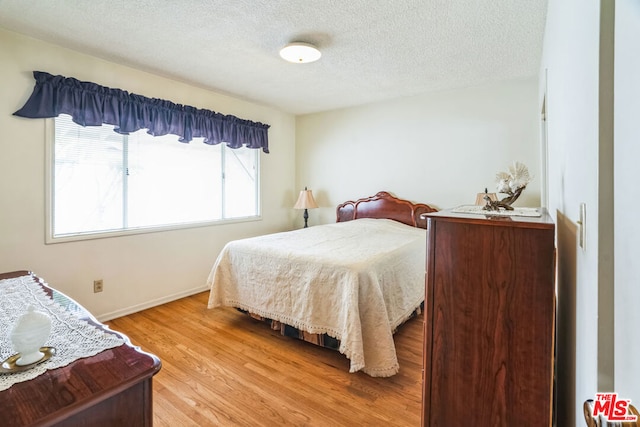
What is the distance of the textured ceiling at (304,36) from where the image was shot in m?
1.99

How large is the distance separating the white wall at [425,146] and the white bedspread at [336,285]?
44.5 inches

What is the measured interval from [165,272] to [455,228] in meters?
3.08

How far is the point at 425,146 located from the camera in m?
3.83

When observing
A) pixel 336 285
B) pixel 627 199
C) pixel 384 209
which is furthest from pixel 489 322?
pixel 384 209

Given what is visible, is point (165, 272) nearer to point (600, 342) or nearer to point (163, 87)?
point (163, 87)

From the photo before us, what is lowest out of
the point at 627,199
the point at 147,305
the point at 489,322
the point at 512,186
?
the point at 147,305

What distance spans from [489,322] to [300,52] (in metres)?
2.32

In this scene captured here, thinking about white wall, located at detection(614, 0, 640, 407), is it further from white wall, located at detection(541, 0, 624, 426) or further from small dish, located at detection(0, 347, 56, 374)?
small dish, located at detection(0, 347, 56, 374)

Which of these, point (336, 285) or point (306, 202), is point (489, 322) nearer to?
point (336, 285)

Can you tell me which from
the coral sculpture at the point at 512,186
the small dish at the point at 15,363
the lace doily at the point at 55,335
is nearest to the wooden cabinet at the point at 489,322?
the coral sculpture at the point at 512,186

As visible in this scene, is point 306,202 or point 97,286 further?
point 306,202

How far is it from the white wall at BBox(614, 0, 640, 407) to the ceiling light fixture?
2.17 meters

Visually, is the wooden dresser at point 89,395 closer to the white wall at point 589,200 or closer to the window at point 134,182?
the white wall at point 589,200

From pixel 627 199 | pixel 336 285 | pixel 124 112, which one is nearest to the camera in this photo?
pixel 627 199
